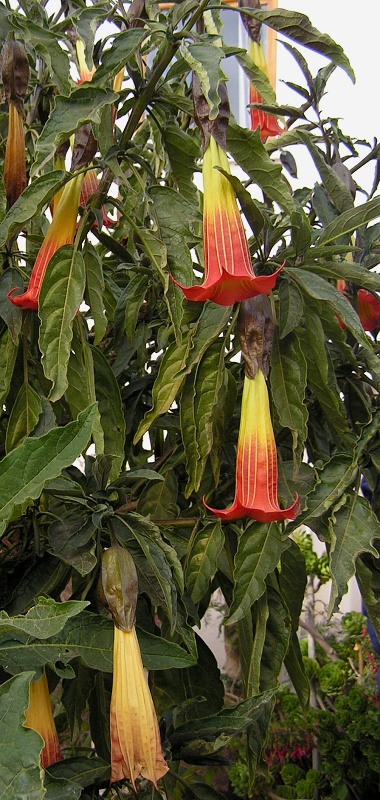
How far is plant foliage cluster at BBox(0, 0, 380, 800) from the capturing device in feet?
1.70

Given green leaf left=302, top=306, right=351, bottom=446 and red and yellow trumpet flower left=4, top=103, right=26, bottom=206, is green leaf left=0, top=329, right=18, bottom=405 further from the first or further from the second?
green leaf left=302, top=306, right=351, bottom=446

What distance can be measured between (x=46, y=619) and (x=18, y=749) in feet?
0.22

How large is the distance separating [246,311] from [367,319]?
35 centimetres

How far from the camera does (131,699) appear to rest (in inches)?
19.8

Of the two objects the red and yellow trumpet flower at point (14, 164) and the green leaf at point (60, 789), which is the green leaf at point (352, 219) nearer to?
the red and yellow trumpet flower at point (14, 164)

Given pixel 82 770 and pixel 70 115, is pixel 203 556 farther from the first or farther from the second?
pixel 70 115

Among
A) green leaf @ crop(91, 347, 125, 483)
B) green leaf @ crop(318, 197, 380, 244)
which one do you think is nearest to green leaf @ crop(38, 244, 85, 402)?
green leaf @ crop(91, 347, 125, 483)

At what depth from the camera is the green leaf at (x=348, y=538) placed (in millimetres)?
527

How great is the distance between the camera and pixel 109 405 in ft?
2.20

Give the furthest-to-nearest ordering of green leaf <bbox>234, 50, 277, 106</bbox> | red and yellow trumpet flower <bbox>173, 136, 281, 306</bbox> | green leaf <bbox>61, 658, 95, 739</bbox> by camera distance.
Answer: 1. green leaf <bbox>61, 658, 95, 739</bbox>
2. green leaf <bbox>234, 50, 277, 106</bbox>
3. red and yellow trumpet flower <bbox>173, 136, 281, 306</bbox>

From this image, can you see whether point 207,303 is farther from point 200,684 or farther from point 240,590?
point 200,684

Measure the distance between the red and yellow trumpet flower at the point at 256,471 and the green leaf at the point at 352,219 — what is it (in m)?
0.15

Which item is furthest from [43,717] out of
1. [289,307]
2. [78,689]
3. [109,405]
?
[289,307]

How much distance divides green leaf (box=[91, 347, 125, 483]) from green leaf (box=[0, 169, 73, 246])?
166 millimetres
